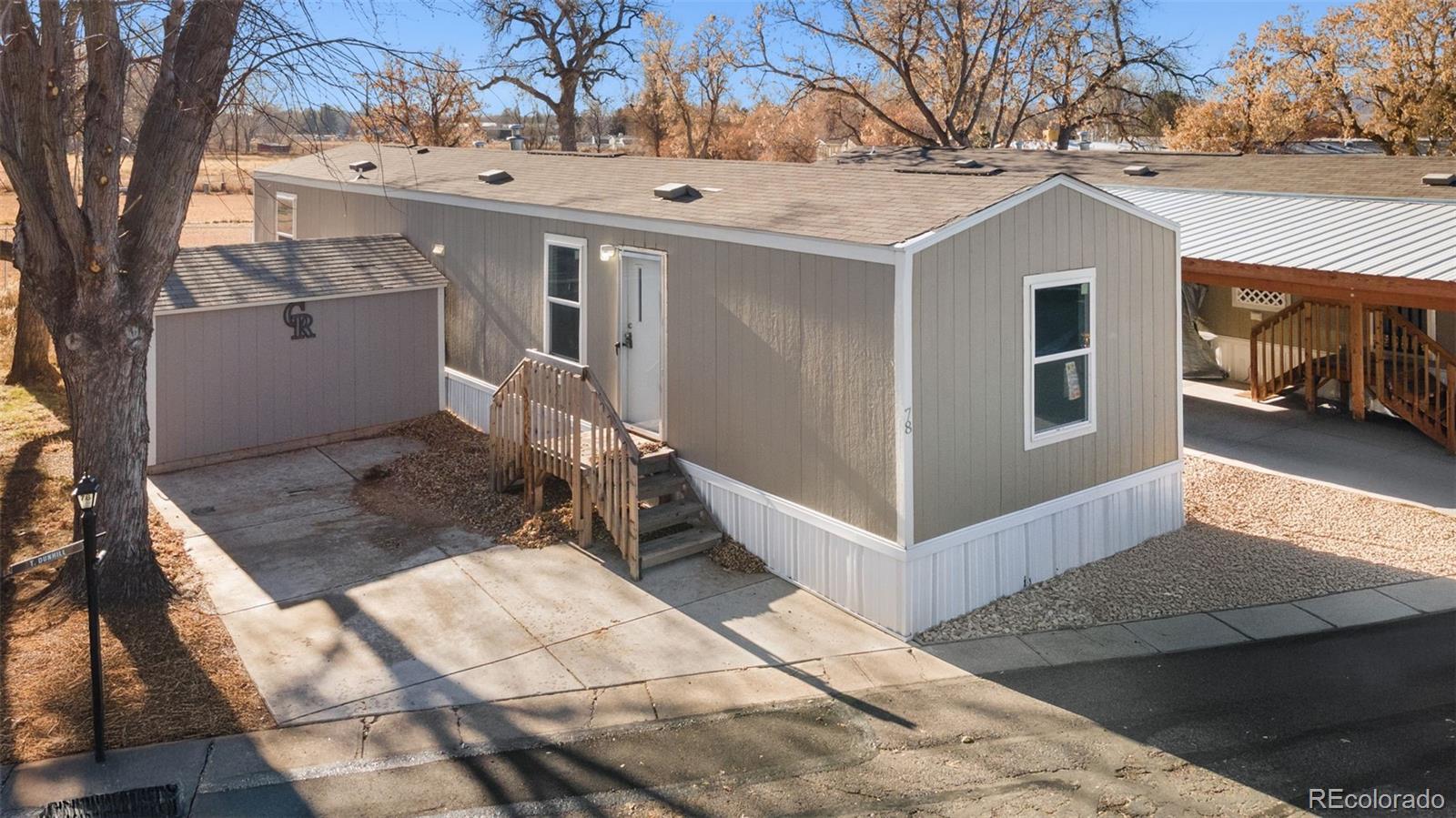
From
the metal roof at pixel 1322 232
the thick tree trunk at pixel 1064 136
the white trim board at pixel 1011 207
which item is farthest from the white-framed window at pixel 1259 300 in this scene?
the thick tree trunk at pixel 1064 136

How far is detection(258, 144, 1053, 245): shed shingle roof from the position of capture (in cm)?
807

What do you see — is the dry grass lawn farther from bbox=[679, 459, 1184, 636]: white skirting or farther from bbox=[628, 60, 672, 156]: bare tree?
bbox=[628, 60, 672, 156]: bare tree

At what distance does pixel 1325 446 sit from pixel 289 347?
36.2ft

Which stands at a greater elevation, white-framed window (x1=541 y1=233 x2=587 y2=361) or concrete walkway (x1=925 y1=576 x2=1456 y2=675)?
white-framed window (x1=541 y1=233 x2=587 y2=361)

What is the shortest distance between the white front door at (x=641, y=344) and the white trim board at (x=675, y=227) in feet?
1.19

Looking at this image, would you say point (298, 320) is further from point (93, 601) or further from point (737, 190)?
point (93, 601)

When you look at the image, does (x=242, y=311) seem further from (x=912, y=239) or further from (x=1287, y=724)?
(x=1287, y=724)

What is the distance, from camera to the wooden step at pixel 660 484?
899cm

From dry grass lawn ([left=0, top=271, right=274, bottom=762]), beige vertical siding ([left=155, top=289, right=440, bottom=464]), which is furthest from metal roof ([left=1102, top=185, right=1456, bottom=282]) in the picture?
dry grass lawn ([left=0, top=271, right=274, bottom=762])

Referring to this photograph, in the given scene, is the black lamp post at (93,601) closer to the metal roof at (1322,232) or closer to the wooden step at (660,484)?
the wooden step at (660,484)

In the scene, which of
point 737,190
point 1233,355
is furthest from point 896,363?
point 1233,355

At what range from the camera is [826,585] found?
817 cm

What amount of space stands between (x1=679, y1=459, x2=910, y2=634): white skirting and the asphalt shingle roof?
469 centimetres

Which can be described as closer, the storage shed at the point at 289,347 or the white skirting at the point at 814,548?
the white skirting at the point at 814,548
